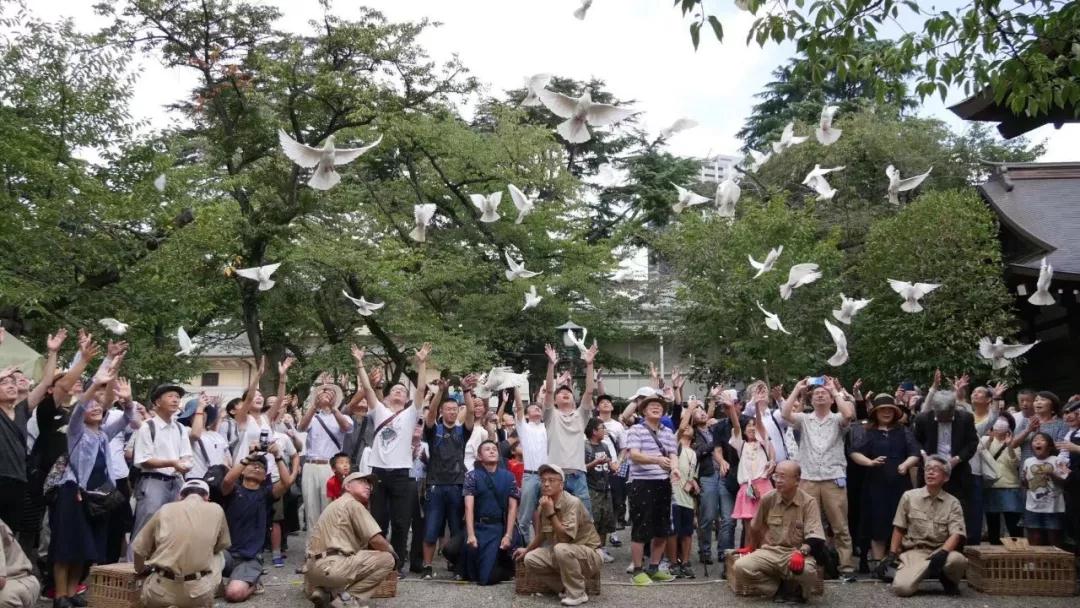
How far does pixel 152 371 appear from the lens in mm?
13547

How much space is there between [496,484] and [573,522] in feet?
3.30

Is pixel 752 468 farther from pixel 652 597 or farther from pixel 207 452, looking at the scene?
pixel 207 452

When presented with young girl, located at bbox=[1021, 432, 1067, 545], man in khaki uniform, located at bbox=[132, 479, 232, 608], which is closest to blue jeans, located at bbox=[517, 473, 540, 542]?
man in khaki uniform, located at bbox=[132, 479, 232, 608]

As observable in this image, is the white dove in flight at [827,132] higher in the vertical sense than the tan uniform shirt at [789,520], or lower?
higher

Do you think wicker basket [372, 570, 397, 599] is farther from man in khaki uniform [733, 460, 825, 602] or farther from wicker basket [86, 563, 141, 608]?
man in khaki uniform [733, 460, 825, 602]

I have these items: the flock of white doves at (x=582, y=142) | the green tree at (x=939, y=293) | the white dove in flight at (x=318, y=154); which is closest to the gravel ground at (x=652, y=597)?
the flock of white doves at (x=582, y=142)

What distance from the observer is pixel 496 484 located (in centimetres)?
808

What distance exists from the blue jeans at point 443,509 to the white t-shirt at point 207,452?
189 centimetres

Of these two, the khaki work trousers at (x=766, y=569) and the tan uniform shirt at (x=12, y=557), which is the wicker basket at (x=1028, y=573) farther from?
the tan uniform shirt at (x=12, y=557)

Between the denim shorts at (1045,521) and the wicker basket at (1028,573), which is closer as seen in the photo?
the wicker basket at (1028,573)

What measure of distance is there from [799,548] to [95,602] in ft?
17.4

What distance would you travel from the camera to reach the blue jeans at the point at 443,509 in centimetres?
836

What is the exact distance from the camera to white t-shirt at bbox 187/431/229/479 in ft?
25.8

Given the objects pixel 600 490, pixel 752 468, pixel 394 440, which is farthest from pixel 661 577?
pixel 394 440
